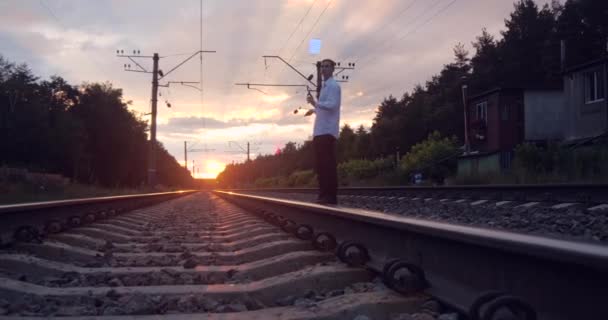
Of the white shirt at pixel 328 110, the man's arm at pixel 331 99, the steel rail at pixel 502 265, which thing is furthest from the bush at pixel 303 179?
the steel rail at pixel 502 265

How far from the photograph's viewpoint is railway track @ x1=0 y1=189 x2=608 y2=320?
209cm

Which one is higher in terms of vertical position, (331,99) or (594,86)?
(594,86)

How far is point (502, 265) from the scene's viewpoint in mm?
2400

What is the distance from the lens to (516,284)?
2.30 m

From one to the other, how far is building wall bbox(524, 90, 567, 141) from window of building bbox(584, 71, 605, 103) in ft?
33.2

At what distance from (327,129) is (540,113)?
1439 inches

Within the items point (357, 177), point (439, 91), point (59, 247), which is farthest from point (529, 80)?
point (59, 247)

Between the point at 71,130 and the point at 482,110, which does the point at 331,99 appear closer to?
the point at 482,110

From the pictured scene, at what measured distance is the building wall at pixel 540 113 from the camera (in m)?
41.1

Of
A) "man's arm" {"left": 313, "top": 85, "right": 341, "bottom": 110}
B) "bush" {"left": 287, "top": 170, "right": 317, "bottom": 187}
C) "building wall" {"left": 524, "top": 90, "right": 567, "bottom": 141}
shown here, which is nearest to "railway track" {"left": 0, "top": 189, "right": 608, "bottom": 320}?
"man's arm" {"left": 313, "top": 85, "right": 341, "bottom": 110}

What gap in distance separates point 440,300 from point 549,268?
632 mm

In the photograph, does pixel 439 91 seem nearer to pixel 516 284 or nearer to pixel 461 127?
pixel 461 127

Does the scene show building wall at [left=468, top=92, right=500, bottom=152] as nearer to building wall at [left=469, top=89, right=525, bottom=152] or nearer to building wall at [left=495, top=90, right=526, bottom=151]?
building wall at [left=469, top=89, right=525, bottom=152]

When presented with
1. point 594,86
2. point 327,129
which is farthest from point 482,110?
point 327,129
